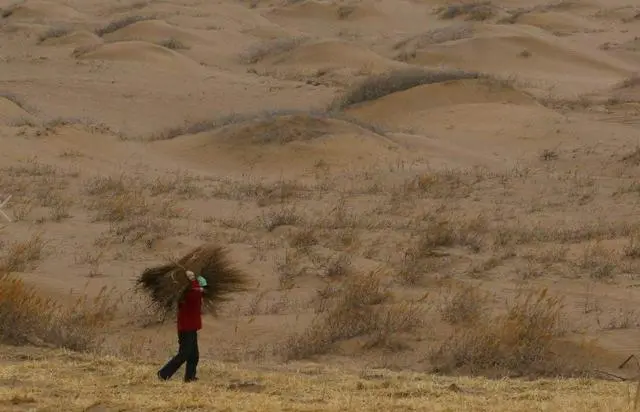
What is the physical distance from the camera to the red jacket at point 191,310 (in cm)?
741

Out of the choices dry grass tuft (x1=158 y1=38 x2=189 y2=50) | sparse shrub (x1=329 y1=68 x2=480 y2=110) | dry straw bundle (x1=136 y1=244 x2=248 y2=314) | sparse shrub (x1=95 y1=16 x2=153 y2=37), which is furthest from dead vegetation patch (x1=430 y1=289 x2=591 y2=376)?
sparse shrub (x1=95 y1=16 x2=153 y2=37)

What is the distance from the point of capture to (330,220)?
14578mm

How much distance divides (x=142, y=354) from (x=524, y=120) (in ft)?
50.7

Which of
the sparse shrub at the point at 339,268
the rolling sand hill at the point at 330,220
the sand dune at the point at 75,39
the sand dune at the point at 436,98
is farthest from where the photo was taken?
the sand dune at the point at 75,39

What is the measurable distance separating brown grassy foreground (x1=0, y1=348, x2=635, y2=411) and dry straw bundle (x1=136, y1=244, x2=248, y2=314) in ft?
1.70

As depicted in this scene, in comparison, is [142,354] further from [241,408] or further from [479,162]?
[479,162]

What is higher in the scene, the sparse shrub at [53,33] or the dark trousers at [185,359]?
the dark trousers at [185,359]

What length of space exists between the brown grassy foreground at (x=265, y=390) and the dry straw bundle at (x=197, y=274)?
52 cm

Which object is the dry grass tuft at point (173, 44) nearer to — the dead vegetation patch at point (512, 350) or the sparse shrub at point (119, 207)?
the sparse shrub at point (119, 207)

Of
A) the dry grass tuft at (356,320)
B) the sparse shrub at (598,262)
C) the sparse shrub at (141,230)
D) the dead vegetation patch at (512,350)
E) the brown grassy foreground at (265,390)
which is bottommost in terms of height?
the sparse shrub at (141,230)

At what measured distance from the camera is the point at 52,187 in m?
16.3

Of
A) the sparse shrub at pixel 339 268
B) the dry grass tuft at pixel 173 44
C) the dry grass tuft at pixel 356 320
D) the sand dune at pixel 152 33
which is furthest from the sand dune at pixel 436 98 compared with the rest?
the dry grass tuft at pixel 356 320

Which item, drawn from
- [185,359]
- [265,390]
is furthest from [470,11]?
[265,390]

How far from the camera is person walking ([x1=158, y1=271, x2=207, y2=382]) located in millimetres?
7367
